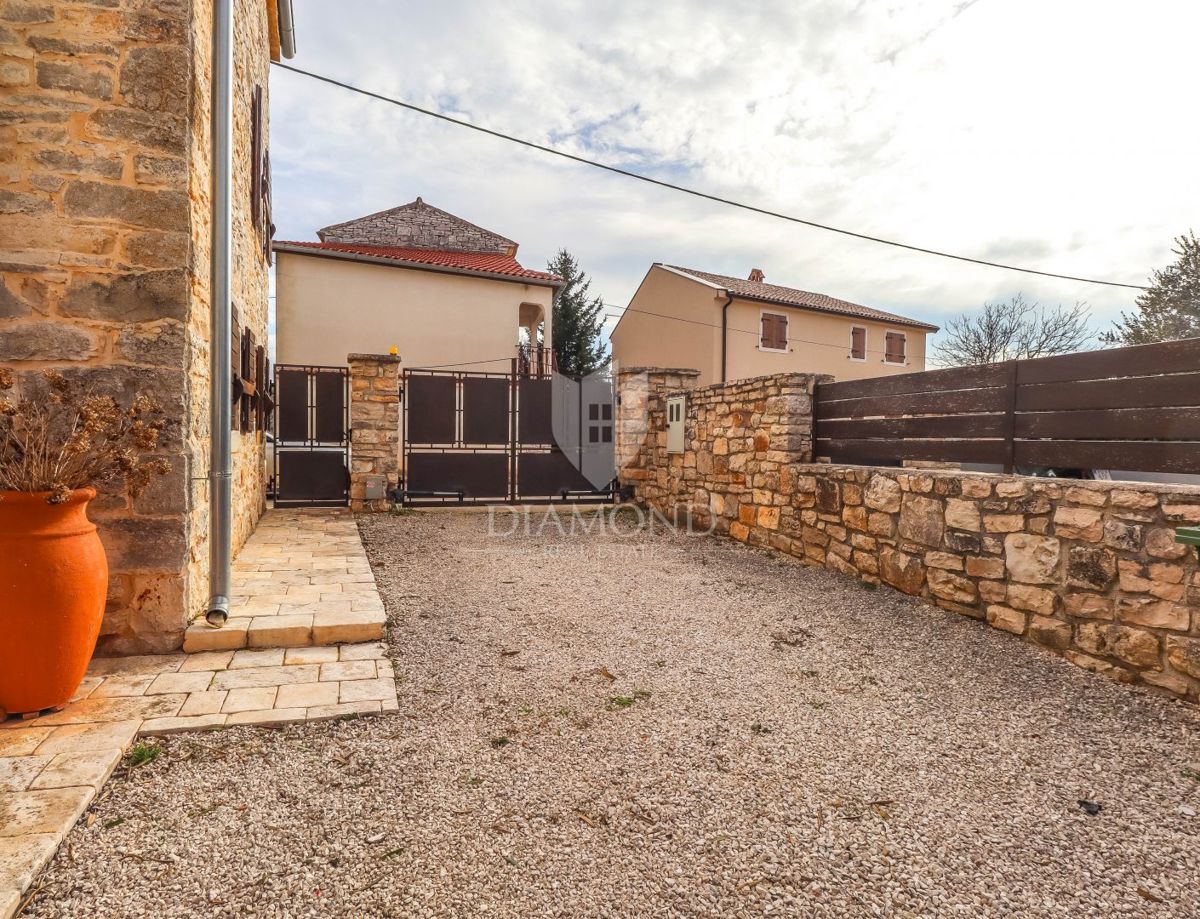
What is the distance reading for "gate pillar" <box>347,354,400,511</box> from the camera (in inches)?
309

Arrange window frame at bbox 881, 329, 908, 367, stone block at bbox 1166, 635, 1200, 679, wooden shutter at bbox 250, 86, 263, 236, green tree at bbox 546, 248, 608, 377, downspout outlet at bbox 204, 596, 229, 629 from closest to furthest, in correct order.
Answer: stone block at bbox 1166, 635, 1200, 679
downspout outlet at bbox 204, 596, 229, 629
wooden shutter at bbox 250, 86, 263, 236
window frame at bbox 881, 329, 908, 367
green tree at bbox 546, 248, 608, 377

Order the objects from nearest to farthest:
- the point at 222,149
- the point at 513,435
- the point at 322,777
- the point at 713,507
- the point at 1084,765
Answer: the point at 322,777 → the point at 1084,765 → the point at 222,149 → the point at 713,507 → the point at 513,435

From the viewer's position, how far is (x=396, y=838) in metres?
1.78

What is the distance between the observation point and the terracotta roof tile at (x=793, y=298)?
18.0m

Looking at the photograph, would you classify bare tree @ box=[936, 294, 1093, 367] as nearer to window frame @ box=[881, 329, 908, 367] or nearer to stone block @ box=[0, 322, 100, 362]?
window frame @ box=[881, 329, 908, 367]

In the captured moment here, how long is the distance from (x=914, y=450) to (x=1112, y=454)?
4.59ft

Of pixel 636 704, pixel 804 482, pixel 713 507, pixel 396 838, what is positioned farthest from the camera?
pixel 713 507

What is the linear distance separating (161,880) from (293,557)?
364 cm

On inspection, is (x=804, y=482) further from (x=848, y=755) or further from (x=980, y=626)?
(x=848, y=755)

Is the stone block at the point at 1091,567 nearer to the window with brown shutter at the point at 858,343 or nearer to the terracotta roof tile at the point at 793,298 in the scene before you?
the terracotta roof tile at the point at 793,298

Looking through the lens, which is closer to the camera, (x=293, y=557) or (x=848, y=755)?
(x=848, y=755)

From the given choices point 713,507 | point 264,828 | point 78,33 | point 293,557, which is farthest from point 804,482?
point 78,33

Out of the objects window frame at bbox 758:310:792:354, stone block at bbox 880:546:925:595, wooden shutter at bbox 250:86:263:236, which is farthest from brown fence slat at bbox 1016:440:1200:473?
window frame at bbox 758:310:792:354

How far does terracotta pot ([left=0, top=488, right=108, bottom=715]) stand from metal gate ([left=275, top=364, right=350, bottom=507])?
234 inches
